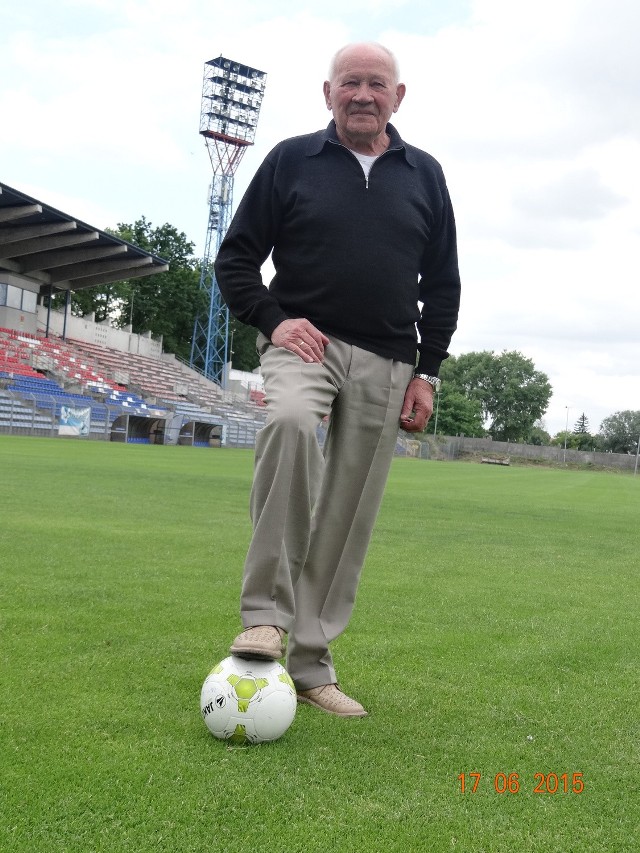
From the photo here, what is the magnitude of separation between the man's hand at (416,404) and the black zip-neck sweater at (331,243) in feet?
0.44

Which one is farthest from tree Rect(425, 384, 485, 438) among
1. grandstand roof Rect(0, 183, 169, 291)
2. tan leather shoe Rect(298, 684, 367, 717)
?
tan leather shoe Rect(298, 684, 367, 717)

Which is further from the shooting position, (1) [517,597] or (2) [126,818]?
(1) [517,597]

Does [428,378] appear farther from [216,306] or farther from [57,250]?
[216,306]

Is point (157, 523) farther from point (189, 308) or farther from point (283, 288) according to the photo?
point (189, 308)

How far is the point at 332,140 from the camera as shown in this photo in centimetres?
334

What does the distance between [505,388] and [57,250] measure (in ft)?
259

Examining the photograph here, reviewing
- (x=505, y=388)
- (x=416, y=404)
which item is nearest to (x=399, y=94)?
(x=416, y=404)

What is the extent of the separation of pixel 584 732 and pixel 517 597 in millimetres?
2804

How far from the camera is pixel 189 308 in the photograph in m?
70.1

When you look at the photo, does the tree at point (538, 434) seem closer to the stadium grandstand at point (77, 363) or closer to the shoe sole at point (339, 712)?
the stadium grandstand at point (77, 363)

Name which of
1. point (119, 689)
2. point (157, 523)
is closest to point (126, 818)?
point (119, 689)

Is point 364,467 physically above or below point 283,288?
below

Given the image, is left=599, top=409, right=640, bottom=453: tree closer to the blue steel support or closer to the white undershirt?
the blue steel support

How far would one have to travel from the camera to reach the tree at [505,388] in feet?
371
